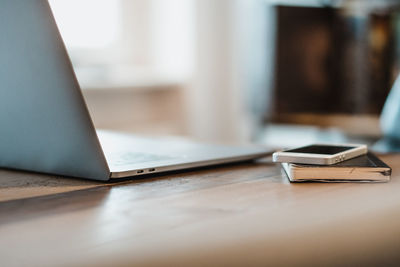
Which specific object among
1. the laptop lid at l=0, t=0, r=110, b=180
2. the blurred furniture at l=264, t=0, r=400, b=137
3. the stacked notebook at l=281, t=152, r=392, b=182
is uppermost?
the laptop lid at l=0, t=0, r=110, b=180

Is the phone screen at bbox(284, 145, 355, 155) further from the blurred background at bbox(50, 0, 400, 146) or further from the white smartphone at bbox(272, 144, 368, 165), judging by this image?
the blurred background at bbox(50, 0, 400, 146)

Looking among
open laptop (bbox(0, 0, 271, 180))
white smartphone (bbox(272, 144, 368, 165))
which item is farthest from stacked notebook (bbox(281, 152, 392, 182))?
open laptop (bbox(0, 0, 271, 180))

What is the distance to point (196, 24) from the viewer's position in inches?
136

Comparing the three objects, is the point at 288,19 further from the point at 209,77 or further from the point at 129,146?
the point at 129,146

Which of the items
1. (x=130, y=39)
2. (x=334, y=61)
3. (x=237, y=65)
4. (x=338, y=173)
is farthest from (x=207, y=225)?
(x=237, y=65)

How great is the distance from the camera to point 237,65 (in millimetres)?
3621

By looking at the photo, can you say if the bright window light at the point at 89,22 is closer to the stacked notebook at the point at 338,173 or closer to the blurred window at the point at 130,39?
the blurred window at the point at 130,39

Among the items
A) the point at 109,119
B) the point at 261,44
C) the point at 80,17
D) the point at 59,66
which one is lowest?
the point at 109,119

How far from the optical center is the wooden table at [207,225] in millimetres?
402

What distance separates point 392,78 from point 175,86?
50.4 inches

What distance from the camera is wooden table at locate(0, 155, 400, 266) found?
40 cm

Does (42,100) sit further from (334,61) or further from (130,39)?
(130,39)

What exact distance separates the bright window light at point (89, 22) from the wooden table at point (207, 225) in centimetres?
241

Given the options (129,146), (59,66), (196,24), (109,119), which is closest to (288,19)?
(196,24)
